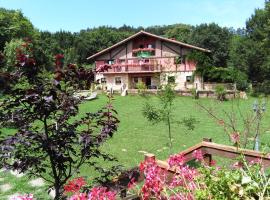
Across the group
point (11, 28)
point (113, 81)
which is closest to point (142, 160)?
point (113, 81)

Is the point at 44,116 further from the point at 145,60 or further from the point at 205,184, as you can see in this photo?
the point at 145,60

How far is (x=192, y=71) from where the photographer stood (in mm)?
30016

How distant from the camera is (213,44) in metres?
54.6

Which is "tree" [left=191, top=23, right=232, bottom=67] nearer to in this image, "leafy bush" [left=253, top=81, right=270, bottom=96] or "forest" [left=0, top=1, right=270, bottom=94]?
"forest" [left=0, top=1, right=270, bottom=94]

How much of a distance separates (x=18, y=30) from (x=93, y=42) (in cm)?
2065

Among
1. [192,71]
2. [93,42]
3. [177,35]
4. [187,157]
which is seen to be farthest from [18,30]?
[187,157]

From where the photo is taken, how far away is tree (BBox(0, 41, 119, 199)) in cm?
267

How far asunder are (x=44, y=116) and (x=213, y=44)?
180 feet

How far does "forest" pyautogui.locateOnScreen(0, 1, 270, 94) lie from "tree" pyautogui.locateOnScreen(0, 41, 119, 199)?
0.20 metres

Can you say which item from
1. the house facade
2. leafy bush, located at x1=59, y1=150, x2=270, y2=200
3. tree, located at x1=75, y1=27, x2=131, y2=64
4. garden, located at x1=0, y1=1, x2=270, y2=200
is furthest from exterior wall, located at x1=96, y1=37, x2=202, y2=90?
leafy bush, located at x1=59, y1=150, x2=270, y2=200

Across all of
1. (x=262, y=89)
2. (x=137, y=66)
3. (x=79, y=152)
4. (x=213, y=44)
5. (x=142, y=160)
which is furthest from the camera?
(x=213, y=44)

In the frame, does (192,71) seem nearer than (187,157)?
No

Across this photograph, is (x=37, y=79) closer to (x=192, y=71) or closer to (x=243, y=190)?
(x=243, y=190)

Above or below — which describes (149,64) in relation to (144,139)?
above
